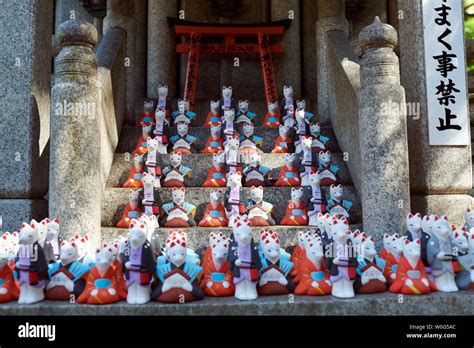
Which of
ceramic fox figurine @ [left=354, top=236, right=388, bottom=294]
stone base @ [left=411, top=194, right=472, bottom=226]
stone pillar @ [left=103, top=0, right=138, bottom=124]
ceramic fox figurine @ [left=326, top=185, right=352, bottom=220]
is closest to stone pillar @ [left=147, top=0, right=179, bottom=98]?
stone pillar @ [left=103, top=0, right=138, bottom=124]

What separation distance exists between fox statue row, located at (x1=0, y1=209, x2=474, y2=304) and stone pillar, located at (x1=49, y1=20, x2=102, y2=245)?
0.64 metres

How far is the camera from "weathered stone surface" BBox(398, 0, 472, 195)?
189 inches

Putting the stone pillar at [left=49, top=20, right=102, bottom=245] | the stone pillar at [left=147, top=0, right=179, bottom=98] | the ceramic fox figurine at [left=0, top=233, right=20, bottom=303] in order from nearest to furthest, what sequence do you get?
the ceramic fox figurine at [left=0, top=233, right=20, bottom=303] < the stone pillar at [left=49, top=20, right=102, bottom=245] < the stone pillar at [left=147, top=0, right=179, bottom=98]

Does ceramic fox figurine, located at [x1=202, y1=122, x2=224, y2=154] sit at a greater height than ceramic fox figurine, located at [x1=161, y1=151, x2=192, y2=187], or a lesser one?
greater

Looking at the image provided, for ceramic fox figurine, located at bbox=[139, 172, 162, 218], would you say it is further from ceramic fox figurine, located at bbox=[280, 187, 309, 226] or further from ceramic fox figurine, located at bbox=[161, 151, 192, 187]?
ceramic fox figurine, located at bbox=[280, 187, 309, 226]

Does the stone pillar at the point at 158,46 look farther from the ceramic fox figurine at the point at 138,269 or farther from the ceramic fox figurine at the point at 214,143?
the ceramic fox figurine at the point at 138,269

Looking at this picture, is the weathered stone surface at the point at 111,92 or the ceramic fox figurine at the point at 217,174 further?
the weathered stone surface at the point at 111,92

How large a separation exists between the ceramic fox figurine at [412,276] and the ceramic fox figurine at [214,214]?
1841 millimetres

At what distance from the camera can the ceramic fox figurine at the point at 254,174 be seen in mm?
5062

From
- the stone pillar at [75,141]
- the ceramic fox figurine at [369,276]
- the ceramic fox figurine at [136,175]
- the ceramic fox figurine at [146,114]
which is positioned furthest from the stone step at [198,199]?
the ceramic fox figurine at [146,114]

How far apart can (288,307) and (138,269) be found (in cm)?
109

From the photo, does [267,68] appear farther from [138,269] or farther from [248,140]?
[138,269]

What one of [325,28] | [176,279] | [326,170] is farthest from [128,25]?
[176,279]

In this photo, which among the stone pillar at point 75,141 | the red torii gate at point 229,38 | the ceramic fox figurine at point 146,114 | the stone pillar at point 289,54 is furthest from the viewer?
the stone pillar at point 289,54
